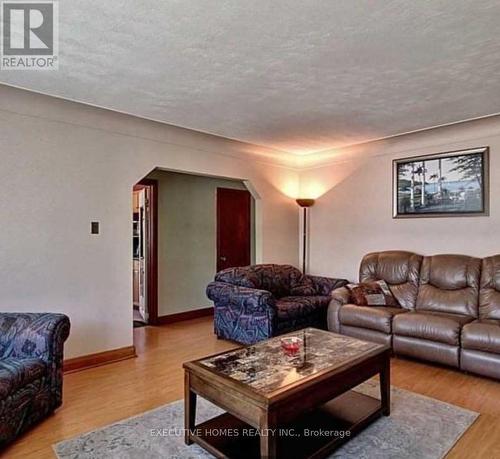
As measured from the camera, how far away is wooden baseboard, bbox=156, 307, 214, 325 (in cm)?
556

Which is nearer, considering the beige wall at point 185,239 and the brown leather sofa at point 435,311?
the brown leather sofa at point 435,311

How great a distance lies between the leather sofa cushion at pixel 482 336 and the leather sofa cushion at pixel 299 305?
1.64 meters

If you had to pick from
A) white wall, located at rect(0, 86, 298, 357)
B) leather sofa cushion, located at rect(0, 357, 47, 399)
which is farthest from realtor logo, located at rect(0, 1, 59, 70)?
leather sofa cushion, located at rect(0, 357, 47, 399)

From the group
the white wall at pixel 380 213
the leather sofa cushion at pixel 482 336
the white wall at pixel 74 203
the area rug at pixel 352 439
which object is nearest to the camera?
the area rug at pixel 352 439

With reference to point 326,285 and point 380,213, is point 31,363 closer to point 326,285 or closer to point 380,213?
point 326,285

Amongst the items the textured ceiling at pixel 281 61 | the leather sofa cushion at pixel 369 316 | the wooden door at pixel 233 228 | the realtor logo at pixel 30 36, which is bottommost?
the leather sofa cushion at pixel 369 316

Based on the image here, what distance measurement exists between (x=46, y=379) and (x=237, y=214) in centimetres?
444

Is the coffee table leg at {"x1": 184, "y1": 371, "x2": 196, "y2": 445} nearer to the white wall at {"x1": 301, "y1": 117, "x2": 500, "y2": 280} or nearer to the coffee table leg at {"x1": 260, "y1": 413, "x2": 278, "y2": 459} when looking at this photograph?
the coffee table leg at {"x1": 260, "y1": 413, "x2": 278, "y2": 459}

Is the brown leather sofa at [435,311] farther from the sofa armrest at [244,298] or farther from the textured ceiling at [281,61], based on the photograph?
the textured ceiling at [281,61]

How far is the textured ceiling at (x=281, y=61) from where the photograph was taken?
199 centimetres

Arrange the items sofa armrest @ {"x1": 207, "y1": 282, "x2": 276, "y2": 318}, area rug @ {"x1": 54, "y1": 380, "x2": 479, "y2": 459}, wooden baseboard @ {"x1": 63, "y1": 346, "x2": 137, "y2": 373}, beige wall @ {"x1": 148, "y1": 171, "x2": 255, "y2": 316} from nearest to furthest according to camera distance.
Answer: area rug @ {"x1": 54, "y1": 380, "x2": 479, "y2": 459}, wooden baseboard @ {"x1": 63, "y1": 346, "x2": 137, "y2": 373}, sofa armrest @ {"x1": 207, "y1": 282, "x2": 276, "y2": 318}, beige wall @ {"x1": 148, "y1": 171, "x2": 255, "y2": 316}

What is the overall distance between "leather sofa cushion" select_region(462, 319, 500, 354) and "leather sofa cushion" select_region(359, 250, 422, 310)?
0.92 meters

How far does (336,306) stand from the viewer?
14.1 feet

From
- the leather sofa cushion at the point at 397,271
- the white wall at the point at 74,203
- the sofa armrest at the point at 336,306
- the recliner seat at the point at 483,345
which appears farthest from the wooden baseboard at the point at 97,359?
the recliner seat at the point at 483,345
